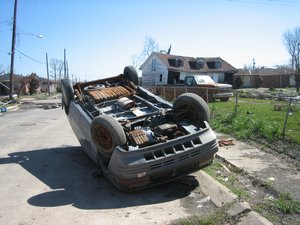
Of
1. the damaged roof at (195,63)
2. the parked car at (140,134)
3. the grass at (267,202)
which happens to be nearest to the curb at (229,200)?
the grass at (267,202)

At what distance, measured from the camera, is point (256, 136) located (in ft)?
30.4

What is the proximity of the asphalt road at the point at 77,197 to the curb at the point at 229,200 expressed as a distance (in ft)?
0.40

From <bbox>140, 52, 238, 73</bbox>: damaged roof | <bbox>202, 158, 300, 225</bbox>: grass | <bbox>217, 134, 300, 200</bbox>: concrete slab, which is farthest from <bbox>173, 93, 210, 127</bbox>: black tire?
<bbox>140, 52, 238, 73</bbox>: damaged roof

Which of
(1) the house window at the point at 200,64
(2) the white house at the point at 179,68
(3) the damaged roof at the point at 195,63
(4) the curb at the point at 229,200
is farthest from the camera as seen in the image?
(1) the house window at the point at 200,64

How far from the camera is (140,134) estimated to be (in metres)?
5.68

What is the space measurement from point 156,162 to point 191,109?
1.72 meters

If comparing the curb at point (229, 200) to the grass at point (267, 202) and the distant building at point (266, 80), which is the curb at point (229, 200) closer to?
the grass at point (267, 202)

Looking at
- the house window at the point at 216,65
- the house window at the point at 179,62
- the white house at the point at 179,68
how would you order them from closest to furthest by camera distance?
the white house at the point at 179,68, the house window at the point at 179,62, the house window at the point at 216,65

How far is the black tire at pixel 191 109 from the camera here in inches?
253

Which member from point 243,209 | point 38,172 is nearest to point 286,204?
point 243,209

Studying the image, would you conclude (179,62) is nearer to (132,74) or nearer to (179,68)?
(179,68)

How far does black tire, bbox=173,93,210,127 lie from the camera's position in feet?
21.1

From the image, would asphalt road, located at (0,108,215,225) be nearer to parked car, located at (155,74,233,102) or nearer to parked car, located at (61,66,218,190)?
parked car, located at (61,66,218,190)

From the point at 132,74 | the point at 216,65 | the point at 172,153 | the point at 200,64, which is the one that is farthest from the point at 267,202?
the point at 216,65
